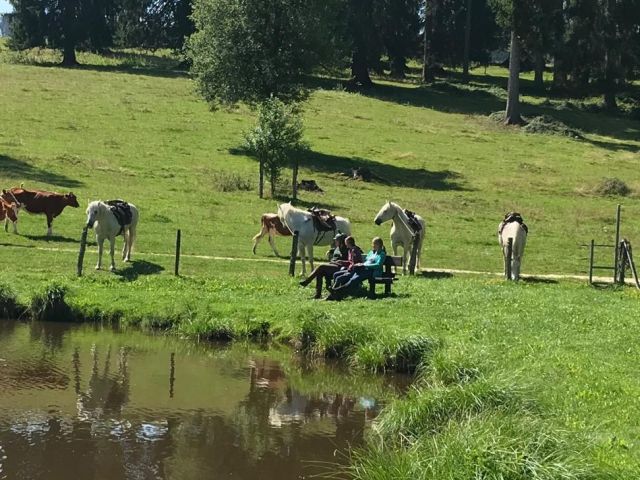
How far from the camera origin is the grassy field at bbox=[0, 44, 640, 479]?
10531mm

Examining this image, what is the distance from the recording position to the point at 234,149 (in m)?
49.1

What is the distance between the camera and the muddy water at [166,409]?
10180 mm

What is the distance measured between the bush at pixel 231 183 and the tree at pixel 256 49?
32.5 feet

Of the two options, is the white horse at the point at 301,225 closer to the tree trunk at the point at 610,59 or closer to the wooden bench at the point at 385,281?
the wooden bench at the point at 385,281

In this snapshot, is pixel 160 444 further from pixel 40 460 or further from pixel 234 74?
pixel 234 74

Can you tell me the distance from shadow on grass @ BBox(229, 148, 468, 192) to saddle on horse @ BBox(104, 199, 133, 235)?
1996cm

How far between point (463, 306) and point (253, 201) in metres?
20.5

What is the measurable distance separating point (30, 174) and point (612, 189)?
98.1 ft

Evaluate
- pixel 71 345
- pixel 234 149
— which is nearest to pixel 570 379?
pixel 71 345

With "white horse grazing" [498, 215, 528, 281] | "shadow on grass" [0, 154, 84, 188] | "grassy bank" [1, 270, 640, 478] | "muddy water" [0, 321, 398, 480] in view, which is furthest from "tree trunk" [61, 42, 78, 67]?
"muddy water" [0, 321, 398, 480]

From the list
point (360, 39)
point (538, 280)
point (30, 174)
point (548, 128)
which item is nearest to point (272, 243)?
point (538, 280)

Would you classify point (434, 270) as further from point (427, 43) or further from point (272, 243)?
point (427, 43)

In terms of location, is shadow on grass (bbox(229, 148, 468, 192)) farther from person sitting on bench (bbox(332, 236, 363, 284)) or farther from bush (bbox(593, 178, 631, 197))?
person sitting on bench (bbox(332, 236, 363, 284))

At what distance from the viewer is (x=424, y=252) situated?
2903 centimetres
